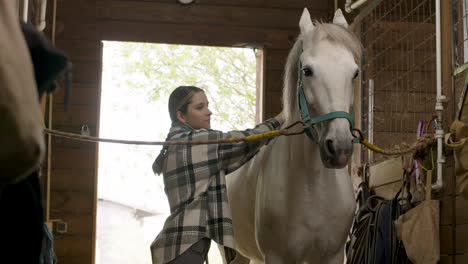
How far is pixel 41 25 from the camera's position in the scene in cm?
345

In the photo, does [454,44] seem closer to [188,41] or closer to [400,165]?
[400,165]

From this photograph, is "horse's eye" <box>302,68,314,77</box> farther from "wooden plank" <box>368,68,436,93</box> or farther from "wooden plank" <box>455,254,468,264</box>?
"wooden plank" <box>368,68,436,93</box>

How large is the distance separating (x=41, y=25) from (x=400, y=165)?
2.01m

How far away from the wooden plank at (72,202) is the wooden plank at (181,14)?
1489 mm

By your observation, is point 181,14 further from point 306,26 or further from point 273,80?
point 306,26

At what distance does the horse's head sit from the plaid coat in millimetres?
379

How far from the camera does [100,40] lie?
540cm

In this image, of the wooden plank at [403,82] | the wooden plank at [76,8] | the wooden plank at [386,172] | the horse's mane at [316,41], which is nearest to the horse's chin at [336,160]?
the horse's mane at [316,41]

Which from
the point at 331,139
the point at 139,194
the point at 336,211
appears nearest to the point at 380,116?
the point at 336,211

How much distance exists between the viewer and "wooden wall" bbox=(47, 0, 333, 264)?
5.26 m

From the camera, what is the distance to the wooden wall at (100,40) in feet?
17.3

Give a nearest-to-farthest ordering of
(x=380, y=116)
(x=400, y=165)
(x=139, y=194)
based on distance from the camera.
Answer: (x=400, y=165)
(x=380, y=116)
(x=139, y=194)

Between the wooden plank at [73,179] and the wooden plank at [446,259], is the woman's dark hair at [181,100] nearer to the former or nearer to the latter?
the wooden plank at [446,259]

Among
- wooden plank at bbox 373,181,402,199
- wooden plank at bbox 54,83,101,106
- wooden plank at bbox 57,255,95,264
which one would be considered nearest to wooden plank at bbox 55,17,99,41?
wooden plank at bbox 54,83,101,106
